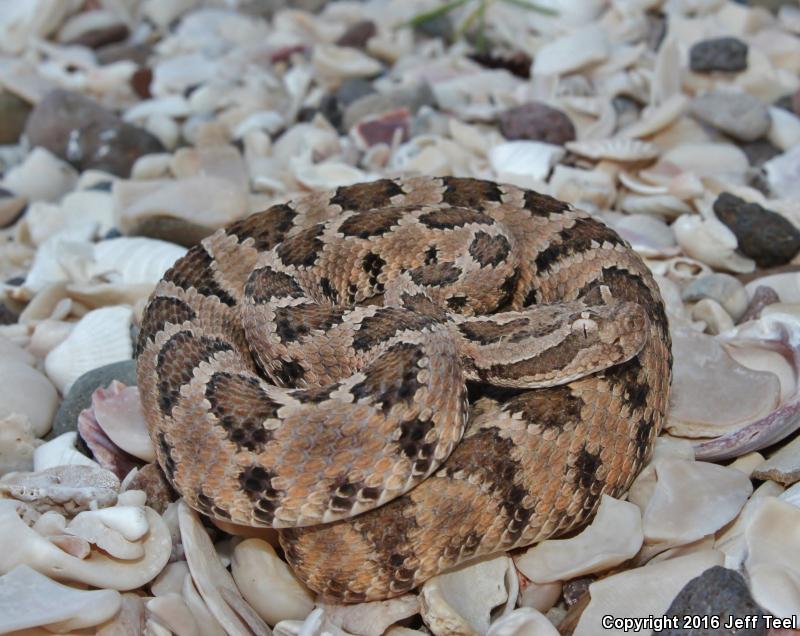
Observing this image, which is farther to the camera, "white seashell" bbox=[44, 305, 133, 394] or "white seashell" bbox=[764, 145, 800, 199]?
"white seashell" bbox=[764, 145, 800, 199]

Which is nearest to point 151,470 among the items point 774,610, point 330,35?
point 774,610

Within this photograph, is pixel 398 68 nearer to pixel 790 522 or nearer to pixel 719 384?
pixel 719 384

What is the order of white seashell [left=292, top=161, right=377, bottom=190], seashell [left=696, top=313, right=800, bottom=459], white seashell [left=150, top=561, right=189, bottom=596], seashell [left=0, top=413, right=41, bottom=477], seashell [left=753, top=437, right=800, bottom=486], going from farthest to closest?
white seashell [left=292, top=161, right=377, bottom=190] → seashell [left=0, top=413, right=41, bottom=477] → seashell [left=696, top=313, right=800, bottom=459] → seashell [left=753, top=437, right=800, bottom=486] → white seashell [left=150, top=561, right=189, bottom=596]

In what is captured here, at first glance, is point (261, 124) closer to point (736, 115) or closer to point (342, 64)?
point (342, 64)

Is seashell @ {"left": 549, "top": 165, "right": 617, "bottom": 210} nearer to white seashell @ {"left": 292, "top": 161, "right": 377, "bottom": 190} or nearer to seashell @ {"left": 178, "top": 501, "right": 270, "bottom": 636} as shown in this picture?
white seashell @ {"left": 292, "top": 161, "right": 377, "bottom": 190}

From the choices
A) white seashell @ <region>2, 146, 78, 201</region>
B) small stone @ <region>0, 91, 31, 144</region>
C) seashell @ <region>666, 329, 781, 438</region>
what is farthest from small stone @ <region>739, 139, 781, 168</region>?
small stone @ <region>0, 91, 31, 144</region>

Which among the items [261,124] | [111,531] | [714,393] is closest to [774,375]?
[714,393]
